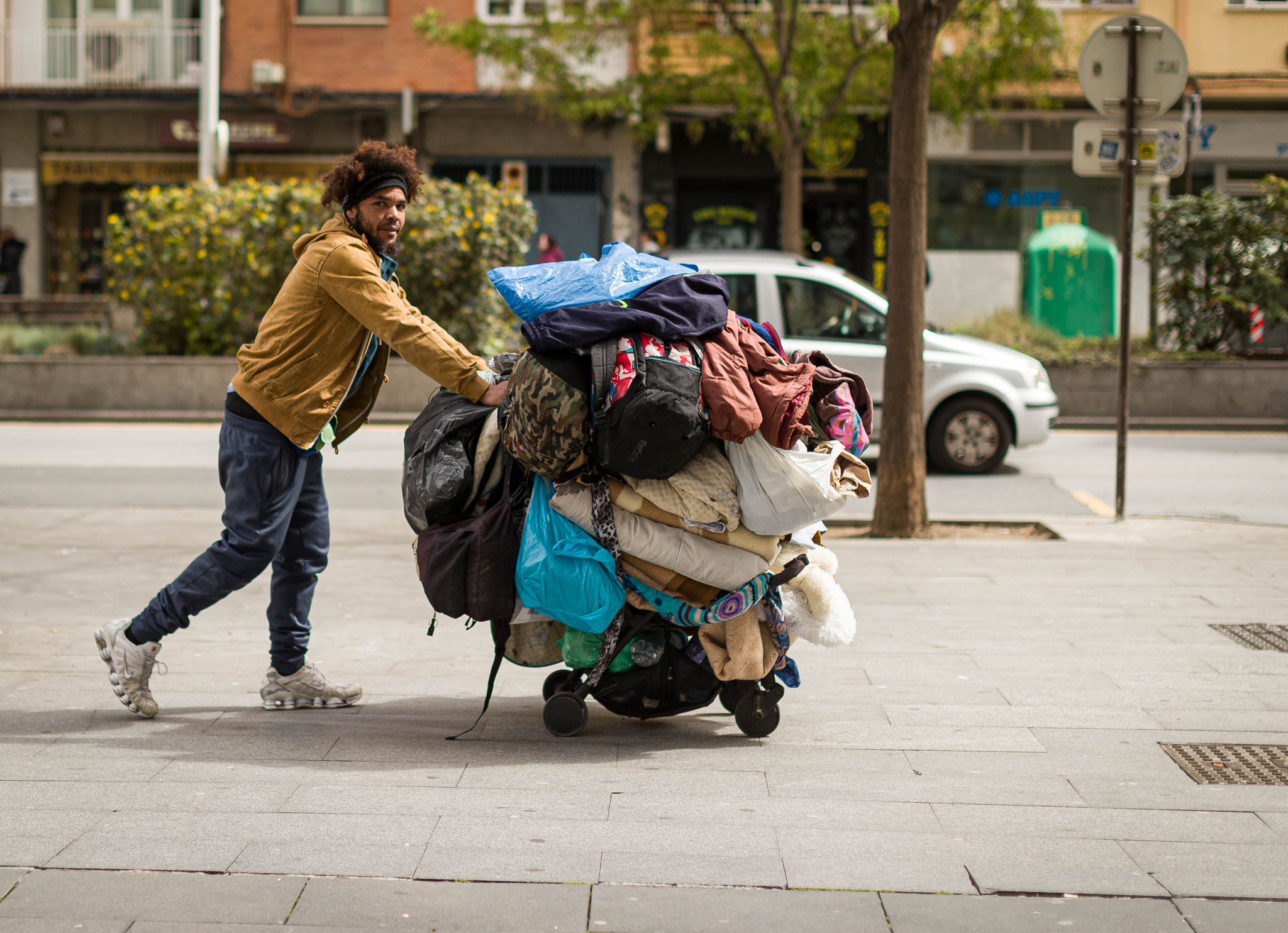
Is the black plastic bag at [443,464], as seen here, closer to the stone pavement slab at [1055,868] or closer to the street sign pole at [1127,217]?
the stone pavement slab at [1055,868]

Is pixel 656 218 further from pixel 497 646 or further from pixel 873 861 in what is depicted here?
pixel 873 861

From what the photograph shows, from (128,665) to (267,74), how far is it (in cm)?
2241

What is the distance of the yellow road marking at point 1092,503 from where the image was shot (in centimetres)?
1048

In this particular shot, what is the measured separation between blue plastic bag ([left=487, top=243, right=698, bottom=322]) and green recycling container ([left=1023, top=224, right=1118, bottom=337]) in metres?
17.9

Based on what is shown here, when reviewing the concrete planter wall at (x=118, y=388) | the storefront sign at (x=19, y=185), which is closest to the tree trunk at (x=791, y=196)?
the concrete planter wall at (x=118, y=388)

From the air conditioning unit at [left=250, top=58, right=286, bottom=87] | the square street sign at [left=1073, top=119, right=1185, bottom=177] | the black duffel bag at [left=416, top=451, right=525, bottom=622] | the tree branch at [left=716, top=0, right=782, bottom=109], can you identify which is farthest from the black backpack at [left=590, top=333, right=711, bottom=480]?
the air conditioning unit at [left=250, top=58, right=286, bottom=87]

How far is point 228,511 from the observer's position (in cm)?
485

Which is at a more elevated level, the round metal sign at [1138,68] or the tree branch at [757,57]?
the tree branch at [757,57]

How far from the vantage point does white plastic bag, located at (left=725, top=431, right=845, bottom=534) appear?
4488mm

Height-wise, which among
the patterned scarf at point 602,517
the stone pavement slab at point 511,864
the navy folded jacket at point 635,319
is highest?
the navy folded jacket at point 635,319

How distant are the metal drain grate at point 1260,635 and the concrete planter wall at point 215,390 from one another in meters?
10.6

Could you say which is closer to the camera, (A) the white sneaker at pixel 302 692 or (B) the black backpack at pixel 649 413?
(B) the black backpack at pixel 649 413

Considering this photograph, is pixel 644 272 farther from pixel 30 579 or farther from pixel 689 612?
pixel 30 579

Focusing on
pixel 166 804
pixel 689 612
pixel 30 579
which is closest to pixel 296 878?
pixel 166 804
